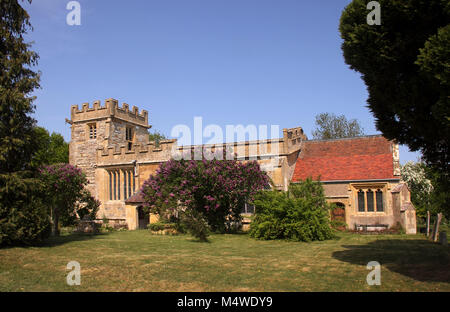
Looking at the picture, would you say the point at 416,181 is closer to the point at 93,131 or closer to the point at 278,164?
the point at 278,164

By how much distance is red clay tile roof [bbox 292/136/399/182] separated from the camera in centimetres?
2358

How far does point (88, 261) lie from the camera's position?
10.1 metres

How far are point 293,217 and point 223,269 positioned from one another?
8048 mm

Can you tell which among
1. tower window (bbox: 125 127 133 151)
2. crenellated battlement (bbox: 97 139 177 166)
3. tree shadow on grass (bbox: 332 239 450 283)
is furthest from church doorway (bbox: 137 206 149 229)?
tree shadow on grass (bbox: 332 239 450 283)

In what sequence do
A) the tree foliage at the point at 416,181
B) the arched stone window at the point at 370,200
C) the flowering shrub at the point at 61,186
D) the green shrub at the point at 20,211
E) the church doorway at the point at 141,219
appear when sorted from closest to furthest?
the green shrub at the point at 20,211 → the flowering shrub at the point at 61,186 → the arched stone window at the point at 370,200 → the tree foliage at the point at 416,181 → the church doorway at the point at 141,219

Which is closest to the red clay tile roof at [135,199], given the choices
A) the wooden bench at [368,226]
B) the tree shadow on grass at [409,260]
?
the wooden bench at [368,226]

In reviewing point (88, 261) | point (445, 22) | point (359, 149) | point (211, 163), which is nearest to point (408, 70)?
point (445, 22)

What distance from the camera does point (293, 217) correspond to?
16344 millimetres

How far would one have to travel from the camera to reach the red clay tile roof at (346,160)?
77.4ft

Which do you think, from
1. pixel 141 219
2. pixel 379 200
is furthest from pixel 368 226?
pixel 141 219

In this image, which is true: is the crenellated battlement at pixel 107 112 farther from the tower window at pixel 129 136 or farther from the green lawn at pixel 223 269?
the green lawn at pixel 223 269

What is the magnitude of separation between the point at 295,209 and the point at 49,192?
12.0m

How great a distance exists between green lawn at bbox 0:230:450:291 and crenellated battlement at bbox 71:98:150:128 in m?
20.3
